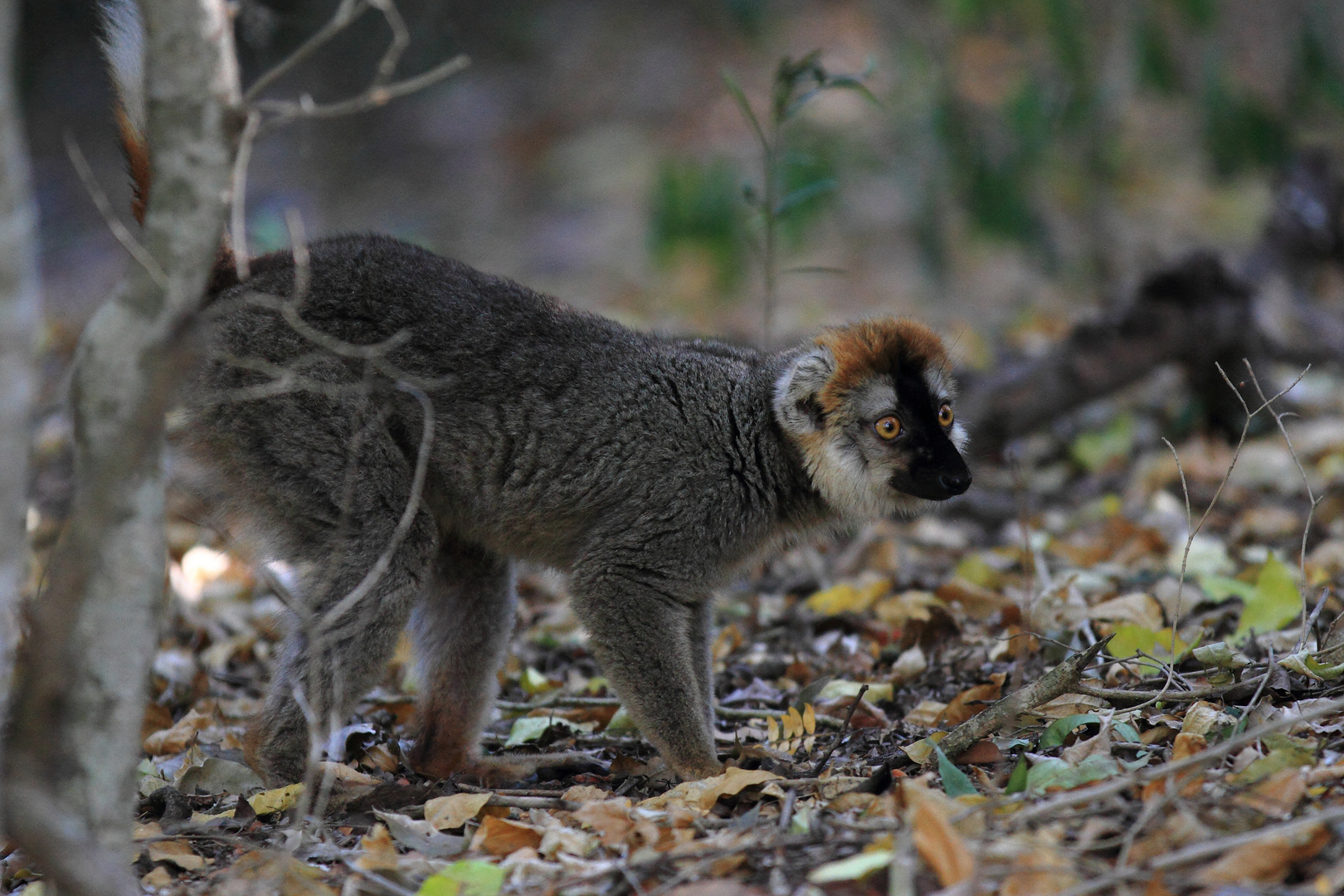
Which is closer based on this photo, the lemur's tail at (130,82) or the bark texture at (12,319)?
the bark texture at (12,319)

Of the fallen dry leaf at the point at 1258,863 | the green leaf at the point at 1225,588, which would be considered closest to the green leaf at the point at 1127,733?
the fallen dry leaf at the point at 1258,863

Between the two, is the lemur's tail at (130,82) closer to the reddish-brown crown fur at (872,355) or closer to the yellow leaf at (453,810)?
the yellow leaf at (453,810)

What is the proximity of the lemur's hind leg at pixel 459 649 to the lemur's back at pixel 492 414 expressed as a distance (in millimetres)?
349

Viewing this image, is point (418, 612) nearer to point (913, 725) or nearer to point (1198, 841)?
point (913, 725)

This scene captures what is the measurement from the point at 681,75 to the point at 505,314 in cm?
1692

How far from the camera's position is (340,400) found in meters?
4.84

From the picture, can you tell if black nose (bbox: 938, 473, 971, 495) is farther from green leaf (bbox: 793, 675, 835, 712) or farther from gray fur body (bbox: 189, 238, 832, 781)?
green leaf (bbox: 793, 675, 835, 712)

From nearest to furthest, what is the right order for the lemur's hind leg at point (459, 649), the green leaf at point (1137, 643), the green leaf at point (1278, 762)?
the green leaf at point (1278, 762), the green leaf at point (1137, 643), the lemur's hind leg at point (459, 649)

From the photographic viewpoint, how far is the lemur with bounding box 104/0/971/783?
189 inches

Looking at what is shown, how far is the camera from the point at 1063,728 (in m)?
4.40

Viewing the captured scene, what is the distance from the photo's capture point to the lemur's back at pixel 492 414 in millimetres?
4844

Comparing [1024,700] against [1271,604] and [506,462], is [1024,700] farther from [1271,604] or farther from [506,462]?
[506,462]

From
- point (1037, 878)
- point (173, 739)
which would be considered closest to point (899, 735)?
point (1037, 878)

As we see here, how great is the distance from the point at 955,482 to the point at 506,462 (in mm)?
1952
